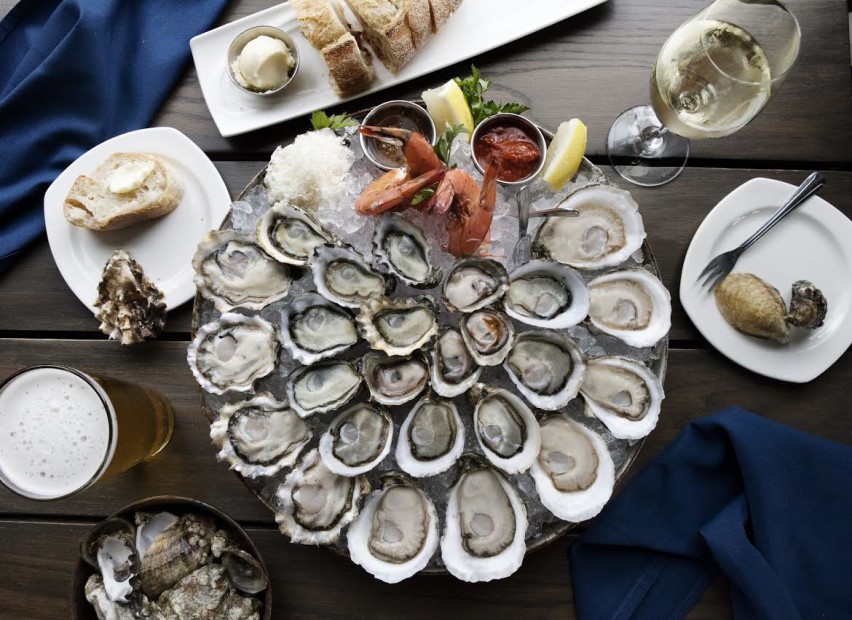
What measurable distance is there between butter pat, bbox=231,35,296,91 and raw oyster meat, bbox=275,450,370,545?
0.80 meters

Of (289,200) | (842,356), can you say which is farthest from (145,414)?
(842,356)

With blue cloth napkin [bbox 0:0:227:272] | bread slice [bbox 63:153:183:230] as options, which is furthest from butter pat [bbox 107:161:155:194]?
blue cloth napkin [bbox 0:0:227:272]

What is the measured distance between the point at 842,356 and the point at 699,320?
13.3 inches

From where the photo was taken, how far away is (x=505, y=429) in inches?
47.7

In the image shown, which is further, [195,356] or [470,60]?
[470,60]

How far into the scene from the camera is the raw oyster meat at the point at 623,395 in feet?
3.84

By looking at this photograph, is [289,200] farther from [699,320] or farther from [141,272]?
[699,320]

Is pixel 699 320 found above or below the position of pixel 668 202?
below

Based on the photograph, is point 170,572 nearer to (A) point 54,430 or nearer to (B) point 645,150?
(A) point 54,430

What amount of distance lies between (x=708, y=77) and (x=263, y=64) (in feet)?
2.90

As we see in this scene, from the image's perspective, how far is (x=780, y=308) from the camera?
1.28 m

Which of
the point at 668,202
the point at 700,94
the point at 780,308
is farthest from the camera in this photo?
the point at 668,202

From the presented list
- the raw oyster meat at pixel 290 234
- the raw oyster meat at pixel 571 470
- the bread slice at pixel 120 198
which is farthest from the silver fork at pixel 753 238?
the bread slice at pixel 120 198

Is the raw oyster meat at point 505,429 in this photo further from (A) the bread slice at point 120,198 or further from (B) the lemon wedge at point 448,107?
(A) the bread slice at point 120,198
